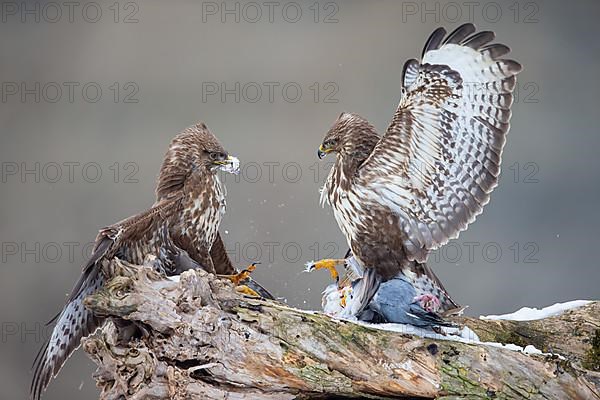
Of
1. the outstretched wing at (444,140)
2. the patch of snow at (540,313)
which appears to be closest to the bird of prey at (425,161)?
the outstretched wing at (444,140)

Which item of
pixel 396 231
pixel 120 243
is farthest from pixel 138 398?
pixel 396 231

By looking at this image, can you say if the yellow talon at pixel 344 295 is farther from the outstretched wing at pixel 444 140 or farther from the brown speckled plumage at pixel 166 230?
the brown speckled plumage at pixel 166 230

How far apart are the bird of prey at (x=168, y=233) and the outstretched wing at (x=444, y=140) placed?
1.74 feet

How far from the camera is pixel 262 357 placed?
207 centimetres

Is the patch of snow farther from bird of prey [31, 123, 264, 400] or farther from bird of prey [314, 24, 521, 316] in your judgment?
bird of prey [31, 123, 264, 400]

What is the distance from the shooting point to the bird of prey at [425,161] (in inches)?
96.3

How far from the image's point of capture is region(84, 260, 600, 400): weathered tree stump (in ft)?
6.72

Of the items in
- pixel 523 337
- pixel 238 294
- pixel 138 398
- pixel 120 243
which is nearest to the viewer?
pixel 138 398

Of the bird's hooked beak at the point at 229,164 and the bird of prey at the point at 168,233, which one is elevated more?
the bird's hooked beak at the point at 229,164

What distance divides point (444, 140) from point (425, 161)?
93 millimetres

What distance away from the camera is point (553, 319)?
9.11 ft

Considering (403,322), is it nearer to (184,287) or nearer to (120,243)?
(184,287)

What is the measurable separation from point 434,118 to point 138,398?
4.12 ft

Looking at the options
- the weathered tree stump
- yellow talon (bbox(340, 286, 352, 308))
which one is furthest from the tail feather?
yellow talon (bbox(340, 286, 352, 308))
